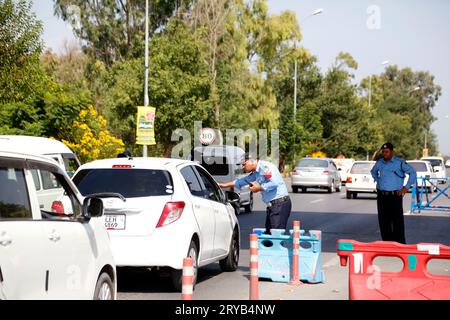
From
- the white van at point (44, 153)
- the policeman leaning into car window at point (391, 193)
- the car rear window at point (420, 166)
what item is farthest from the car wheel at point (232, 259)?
the car rear window at point (420, 166)

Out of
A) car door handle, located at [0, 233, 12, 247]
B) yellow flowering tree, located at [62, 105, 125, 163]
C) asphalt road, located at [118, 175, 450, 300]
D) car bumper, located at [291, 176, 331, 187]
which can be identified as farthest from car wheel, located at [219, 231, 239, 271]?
car bumper, located at [291, 176, 331, 187]

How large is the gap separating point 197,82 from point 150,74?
115 inches

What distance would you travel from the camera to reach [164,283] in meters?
11.8

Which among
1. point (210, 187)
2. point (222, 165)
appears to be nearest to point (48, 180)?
point (210, 187)

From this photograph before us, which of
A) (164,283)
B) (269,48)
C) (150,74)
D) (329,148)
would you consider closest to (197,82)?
(150,74)

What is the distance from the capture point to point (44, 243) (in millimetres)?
6137

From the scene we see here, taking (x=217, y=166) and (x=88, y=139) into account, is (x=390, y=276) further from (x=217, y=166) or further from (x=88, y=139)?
(x=88, y=139)

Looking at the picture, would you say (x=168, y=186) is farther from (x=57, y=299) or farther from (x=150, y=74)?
(x=150, y=74)

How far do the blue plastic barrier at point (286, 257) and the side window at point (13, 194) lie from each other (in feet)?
20.0

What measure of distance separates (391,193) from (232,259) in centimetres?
328

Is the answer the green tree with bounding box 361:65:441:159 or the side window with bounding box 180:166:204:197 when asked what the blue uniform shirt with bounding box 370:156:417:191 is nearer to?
the side window with bounding box 180:166:204:197

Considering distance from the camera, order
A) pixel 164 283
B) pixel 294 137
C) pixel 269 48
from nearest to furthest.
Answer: pixel 164 283
pixel 269 48
pixel 294 137

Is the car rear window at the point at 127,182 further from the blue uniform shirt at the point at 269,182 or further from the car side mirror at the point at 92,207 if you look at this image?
the car side mirror at the point at 92,207

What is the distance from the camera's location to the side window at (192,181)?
37.1ft
